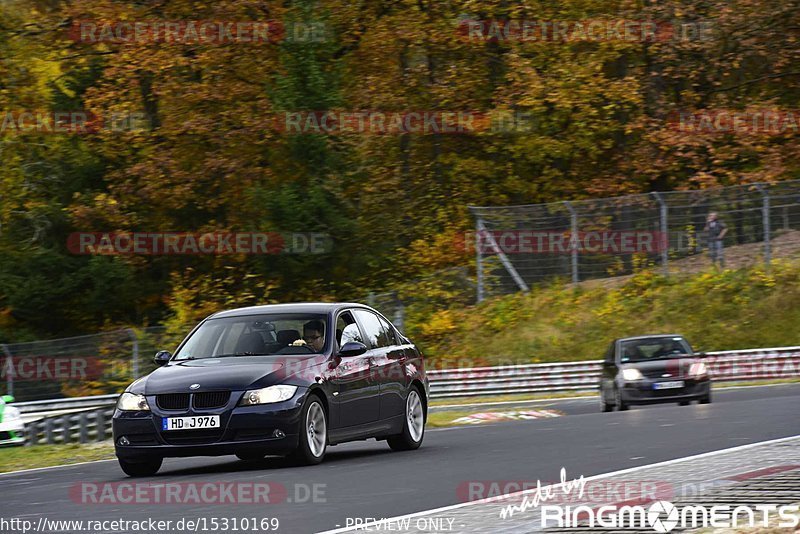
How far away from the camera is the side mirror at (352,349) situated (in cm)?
1407

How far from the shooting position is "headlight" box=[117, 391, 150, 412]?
13.1m

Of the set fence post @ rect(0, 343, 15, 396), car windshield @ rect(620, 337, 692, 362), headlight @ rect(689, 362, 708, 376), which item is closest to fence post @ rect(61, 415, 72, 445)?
car windshield @ rect(620, 337, 692, 362)

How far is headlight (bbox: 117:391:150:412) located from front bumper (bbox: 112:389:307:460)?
0.13 meters

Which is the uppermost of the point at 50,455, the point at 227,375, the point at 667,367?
the point at 227,375

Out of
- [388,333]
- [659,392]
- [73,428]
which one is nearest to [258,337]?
[388,333]

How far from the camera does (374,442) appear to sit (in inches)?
712

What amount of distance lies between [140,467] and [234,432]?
1.14m

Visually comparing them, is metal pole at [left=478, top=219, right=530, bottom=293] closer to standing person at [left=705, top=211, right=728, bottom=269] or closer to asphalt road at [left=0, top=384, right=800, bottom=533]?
standing person at [left=705, top=211, right=728, bottom=269]

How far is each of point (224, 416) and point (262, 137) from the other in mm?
32265

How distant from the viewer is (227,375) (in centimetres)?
1316

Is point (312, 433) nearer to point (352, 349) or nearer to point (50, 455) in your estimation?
point (352, 349)

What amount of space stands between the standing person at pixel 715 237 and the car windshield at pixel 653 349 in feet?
35.6

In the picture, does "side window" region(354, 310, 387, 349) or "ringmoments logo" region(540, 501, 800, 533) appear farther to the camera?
"side window" region(354, 310, 387, 349)

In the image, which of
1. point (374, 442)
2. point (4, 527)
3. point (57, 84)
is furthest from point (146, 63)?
point (4, 527)
